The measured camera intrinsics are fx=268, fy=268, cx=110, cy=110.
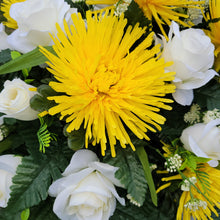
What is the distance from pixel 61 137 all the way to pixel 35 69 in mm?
146

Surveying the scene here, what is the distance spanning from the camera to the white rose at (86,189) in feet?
1.46

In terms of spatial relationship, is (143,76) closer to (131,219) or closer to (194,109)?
(194,109)

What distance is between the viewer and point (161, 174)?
1.83 ft

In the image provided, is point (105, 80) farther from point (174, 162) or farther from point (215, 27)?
point (215, 27)

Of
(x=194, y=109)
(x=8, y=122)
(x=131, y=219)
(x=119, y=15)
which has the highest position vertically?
(x=119, y=15)

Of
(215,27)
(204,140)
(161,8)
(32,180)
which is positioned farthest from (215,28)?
(32,180)

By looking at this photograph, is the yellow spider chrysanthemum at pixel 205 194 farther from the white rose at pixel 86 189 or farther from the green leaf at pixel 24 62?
the green leaf at pixel 24 62

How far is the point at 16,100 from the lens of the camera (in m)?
0.43

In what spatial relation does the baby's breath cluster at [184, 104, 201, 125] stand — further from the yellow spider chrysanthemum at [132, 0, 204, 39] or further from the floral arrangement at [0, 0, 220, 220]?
the yellow spider chrysanthemum at [132, 0, 204, 39]

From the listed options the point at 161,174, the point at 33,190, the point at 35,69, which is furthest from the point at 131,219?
the point at 35,69

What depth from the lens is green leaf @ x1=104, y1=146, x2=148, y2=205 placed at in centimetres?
43

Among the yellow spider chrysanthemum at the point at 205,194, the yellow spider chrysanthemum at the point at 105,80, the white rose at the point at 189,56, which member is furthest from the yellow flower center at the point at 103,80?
the yellow spider chrysanthemum at the point at 205,194

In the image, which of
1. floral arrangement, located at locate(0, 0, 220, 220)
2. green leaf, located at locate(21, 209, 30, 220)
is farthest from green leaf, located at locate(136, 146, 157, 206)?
green leaf, located at locate(21, 209, 30, 220)

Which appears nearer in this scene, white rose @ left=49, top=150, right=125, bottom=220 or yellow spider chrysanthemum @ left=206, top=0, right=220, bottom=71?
white rose @ left=49, top=150, right=125, bottom=220
